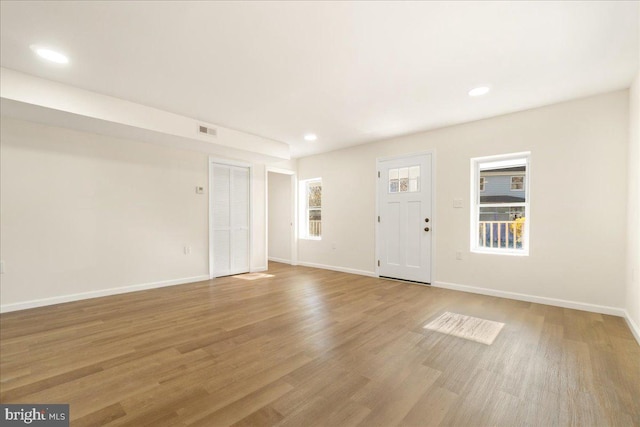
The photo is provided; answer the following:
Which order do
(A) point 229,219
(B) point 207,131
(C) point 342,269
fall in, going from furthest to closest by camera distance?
1. (C) point 342,269
2. (A) point 229,219
3. (B) point 207,131

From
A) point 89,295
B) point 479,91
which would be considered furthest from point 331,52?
point 89,295

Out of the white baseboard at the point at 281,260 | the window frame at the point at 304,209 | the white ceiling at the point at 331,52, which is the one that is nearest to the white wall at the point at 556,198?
the white ceiling at the point at 331,52

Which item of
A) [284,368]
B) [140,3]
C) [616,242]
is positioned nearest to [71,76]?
[140,3]

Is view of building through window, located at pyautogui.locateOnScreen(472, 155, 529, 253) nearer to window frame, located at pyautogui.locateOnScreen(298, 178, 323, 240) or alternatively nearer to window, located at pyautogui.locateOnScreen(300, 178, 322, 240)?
window, located at pyautogui.locateOnScreen(300, 178, 322, 240)

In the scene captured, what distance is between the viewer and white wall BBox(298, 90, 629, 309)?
10.6ft

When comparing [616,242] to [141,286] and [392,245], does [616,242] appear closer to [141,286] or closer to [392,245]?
[392,245]

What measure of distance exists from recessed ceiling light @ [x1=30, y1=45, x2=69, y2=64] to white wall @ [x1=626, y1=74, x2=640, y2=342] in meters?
5.49

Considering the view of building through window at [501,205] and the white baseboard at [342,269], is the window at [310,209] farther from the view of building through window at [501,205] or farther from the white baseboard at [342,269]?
the view of building through window at [501,205]

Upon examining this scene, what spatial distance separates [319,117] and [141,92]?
2259 mm

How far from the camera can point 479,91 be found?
126 inches

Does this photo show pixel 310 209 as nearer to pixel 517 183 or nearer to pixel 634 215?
pixel 517 183

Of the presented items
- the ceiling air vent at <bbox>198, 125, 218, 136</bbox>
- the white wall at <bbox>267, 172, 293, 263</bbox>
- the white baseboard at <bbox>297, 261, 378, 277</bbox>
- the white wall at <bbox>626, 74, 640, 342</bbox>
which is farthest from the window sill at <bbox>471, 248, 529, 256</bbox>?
the ceiling air vent at <bbox>198, 125, 218, 136</bbox>

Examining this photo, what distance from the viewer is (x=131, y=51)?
244 centimetres

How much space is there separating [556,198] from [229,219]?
5262 millimetres
